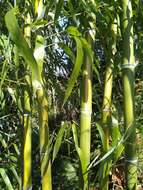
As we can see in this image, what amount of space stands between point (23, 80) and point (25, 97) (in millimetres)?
91

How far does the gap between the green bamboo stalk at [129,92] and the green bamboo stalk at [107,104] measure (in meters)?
0.06

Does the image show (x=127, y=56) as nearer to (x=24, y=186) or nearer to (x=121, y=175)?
(x=24, y=186)

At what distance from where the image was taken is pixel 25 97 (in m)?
1.19

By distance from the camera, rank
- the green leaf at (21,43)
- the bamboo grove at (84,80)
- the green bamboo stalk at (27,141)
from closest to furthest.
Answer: the green leaf at (21,43), the bamboo grove at (84,80), the green bamboo stalk at (27,141)

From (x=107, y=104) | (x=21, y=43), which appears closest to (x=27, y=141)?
(x=107, y=104)

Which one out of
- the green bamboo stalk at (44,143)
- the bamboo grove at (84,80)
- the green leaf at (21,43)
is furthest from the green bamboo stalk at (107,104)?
the green leaf at (21,43)

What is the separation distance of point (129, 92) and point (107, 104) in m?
0.15

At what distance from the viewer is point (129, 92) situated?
3.28 ft

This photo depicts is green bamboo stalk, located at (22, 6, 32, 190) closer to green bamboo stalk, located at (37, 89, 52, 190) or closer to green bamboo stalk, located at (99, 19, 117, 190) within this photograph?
green bamboo stalk, located at (37, 89, 52, 190)

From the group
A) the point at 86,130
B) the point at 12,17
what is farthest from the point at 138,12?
the point at 12,17

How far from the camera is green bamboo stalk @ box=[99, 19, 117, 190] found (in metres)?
1.05

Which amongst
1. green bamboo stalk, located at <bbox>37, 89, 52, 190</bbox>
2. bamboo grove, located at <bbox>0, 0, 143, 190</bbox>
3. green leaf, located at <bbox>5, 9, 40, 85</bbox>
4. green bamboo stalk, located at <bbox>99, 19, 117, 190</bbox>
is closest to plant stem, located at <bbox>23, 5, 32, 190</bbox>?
bamboo grove, located at <bbox>0, 0, 143, 190</bbox>

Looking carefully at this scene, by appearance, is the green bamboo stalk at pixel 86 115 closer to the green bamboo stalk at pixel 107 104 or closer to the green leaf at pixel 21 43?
the green bamboo stalk at pixel 107 104

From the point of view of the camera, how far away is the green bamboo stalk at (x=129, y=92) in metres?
1.00
